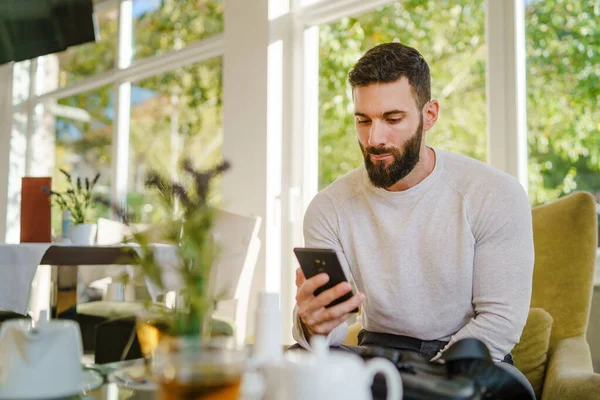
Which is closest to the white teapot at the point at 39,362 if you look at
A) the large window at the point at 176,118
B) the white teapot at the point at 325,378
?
the white teapot at the point at 325,378

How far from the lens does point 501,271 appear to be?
4.84 feet

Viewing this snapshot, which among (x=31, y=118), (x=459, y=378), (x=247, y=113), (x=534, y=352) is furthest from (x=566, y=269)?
(x=31, y=118)

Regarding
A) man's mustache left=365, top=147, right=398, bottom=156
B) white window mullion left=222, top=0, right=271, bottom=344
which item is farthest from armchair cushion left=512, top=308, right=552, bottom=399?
white window mullion left=222, top=0, right=271, bottom=344

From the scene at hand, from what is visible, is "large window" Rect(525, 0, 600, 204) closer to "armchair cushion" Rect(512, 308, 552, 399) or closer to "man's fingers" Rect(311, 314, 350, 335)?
"armchair cushion" Rect(512, 308, 552, 399)

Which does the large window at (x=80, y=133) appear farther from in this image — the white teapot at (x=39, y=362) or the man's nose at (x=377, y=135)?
the white teapot at (x=39, y=362)

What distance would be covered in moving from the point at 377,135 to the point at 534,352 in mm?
732

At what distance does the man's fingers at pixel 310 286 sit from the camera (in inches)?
48.1

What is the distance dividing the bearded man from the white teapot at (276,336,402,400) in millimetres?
746

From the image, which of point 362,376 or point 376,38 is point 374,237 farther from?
point 376,38

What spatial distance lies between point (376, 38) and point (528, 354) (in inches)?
90.1

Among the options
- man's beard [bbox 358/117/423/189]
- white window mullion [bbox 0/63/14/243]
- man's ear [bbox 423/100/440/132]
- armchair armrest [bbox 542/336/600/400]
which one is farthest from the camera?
white window mullion [bbox 0/63/14/243]

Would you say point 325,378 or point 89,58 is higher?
point 89,58

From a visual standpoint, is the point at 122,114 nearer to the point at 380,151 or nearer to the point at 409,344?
the point at 380,151

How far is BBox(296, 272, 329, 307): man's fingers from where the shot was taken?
1221 mm
